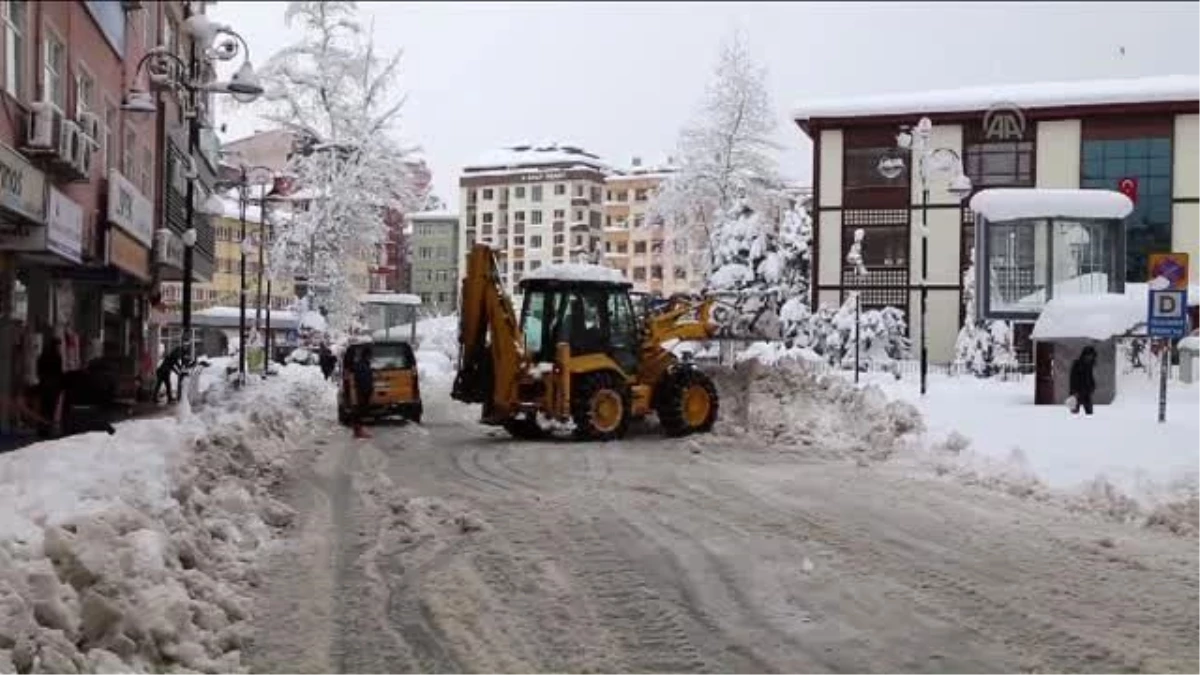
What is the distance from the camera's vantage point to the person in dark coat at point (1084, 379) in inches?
803

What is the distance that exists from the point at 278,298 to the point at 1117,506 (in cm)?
4843

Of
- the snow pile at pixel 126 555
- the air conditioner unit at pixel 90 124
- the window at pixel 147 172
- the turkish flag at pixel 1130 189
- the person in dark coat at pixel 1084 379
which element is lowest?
the snow pile at pixel 126 555

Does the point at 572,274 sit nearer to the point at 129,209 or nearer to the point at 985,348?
the point at 129,209

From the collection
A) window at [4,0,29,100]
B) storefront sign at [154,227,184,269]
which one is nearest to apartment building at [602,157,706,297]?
storefront sign at [154,227,184,269]

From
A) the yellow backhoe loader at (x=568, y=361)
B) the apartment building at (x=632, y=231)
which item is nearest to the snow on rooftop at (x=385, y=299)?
the yellow backhoe loader at (x=568, y=361)

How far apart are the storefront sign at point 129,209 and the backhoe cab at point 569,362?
5700 millimetres

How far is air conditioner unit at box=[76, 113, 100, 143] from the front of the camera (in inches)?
740

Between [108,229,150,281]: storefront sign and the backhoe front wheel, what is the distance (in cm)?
763

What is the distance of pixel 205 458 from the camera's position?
13750mm

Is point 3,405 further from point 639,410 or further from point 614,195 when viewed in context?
point 614,195

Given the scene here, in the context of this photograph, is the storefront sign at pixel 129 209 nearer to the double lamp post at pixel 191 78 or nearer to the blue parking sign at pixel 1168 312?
the double lamp post at pixel 191 78

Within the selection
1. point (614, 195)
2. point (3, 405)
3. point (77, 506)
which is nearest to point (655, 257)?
point (614, 195)

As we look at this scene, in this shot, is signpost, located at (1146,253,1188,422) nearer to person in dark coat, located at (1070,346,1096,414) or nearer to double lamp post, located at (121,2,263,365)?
person in dark coat, located at (1070,346,1096,414)

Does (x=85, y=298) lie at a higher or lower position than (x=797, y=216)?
lower
